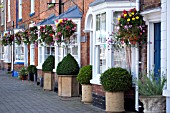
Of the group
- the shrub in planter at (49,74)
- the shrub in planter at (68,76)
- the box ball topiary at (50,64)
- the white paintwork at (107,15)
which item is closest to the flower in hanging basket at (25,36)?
the box ball topiary at (50,64)

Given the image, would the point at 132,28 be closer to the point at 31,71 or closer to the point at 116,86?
the point at 116,86

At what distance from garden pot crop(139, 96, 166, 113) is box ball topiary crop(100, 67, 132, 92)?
2.79m

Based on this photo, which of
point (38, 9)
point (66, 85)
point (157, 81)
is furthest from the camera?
point (38, 9)

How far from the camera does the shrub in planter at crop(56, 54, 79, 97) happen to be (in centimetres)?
1778

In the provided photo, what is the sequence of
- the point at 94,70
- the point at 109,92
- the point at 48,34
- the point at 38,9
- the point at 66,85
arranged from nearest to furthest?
1. the point at 109,92
2. the point at 94,70
3. the point at 66,85
4. the point at 48,34
5. the point at 38,9

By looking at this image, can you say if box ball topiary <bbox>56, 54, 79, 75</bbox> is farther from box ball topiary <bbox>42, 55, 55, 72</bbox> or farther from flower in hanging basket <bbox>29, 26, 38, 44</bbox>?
flower in hanging basket <bbox>29, 26, 38, 44</bbox>

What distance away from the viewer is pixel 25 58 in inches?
1254

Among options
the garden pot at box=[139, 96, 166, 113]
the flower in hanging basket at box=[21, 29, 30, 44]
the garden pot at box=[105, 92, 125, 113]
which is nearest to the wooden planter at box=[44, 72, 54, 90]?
the flower in hanging basket at box=[21, 29, 30, 44]

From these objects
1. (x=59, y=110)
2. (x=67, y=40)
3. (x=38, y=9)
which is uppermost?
(x=38, y=9)

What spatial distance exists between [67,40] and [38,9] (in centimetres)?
913

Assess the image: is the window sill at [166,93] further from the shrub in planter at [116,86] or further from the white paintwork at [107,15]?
the white paintwork at [107,15]

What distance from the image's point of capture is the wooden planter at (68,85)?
17906mm

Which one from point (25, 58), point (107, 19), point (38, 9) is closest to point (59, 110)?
point (107, 19)

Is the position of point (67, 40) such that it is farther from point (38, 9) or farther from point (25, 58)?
point (25, 58)
